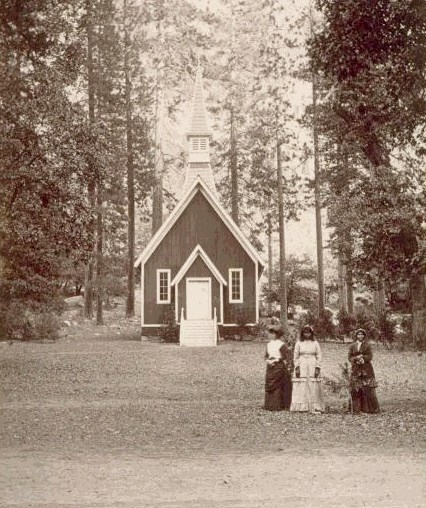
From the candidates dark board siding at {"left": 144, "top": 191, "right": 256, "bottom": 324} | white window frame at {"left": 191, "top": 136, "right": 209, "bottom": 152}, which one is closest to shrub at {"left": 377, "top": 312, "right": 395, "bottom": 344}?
dark board siding at {"left": 144, "top": 191, "right": 256, "bottom": 324}

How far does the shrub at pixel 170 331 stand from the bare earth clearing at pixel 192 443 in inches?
434

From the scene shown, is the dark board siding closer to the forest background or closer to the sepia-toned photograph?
the sepia-toned photograph

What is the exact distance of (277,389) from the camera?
14.0m

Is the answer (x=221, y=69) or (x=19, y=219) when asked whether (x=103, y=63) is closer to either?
(x=221, y=69)

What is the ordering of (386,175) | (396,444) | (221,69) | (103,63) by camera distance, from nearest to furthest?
(396,444), (386,175), (103,63), (221,69)

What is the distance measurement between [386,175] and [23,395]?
869cm

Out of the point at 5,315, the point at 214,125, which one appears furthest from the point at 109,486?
the point at 214,125

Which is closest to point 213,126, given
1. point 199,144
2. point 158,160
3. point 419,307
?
point 158,160

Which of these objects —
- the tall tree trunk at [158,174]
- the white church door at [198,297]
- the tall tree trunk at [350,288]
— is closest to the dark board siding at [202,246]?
the white church door at [198,297]

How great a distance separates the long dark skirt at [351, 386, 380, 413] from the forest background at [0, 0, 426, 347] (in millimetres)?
2027

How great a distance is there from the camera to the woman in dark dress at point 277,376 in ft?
45.9

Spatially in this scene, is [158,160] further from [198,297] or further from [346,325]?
[346,325]

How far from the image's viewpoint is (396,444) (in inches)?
403

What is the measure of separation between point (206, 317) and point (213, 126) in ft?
75.1
